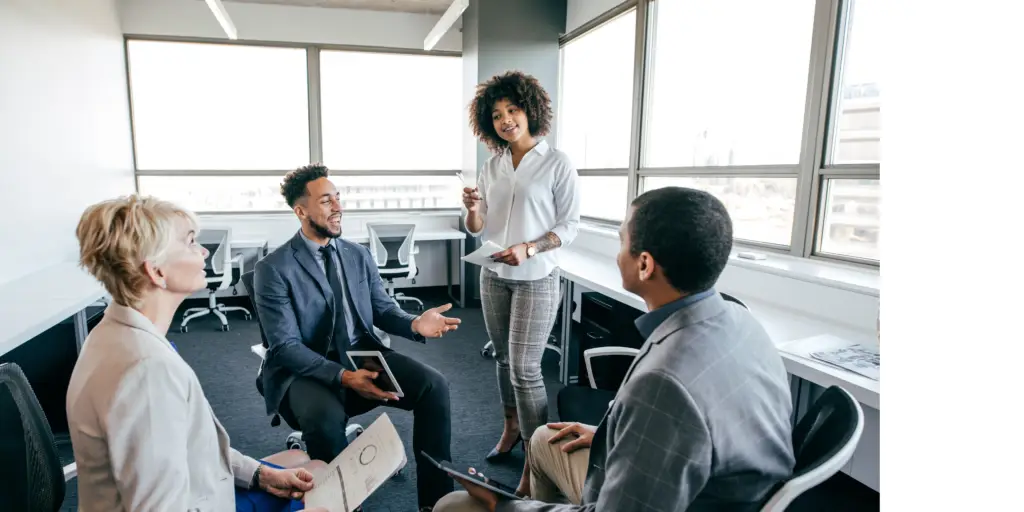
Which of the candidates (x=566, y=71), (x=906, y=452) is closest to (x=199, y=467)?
(x=906, y=452)

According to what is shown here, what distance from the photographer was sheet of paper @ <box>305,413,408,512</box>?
4.23ft

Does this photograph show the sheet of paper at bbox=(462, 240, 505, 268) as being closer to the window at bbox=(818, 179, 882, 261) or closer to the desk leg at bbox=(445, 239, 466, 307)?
the window at bbox=(818, 179, 882, 261)

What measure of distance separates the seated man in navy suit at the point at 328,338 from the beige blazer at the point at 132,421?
0.73 m

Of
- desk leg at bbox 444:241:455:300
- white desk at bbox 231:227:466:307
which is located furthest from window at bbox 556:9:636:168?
desk leg at bbox 444:241:455:300

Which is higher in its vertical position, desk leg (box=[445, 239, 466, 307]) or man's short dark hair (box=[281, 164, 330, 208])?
man's short dark hair (box=[281, 164, 330, 208])

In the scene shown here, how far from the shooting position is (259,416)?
9.48ft

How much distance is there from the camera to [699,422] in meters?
0.81

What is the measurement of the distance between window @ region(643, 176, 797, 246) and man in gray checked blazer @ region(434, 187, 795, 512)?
1.79 meters

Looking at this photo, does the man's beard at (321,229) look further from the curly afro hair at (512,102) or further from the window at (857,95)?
the window at (857,95)

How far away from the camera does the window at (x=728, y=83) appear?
272cm

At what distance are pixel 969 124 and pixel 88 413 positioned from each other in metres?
1.25

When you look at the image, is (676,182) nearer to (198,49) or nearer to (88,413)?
(88,413)

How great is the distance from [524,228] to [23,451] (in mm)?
1582

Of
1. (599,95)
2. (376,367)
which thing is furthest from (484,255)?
(599,95)
